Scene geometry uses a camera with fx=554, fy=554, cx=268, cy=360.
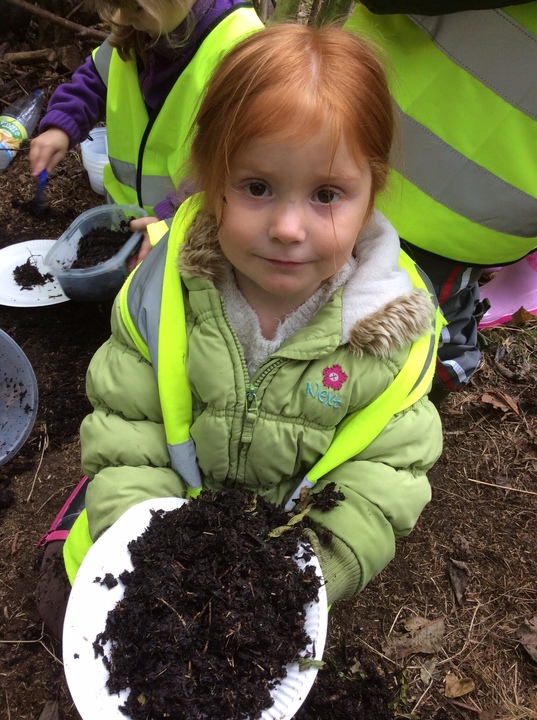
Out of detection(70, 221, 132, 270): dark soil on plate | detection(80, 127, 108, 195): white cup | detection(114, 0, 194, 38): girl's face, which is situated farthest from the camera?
detection(80, 127, 108, 195): white cup

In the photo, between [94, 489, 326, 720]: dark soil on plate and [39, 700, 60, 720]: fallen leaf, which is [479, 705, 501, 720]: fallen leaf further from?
[39, 700, 60, 720]: fallen leaf

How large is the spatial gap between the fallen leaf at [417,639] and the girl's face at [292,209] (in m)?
1.51

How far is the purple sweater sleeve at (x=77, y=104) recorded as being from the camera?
8.19 ft

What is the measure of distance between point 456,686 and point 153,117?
2.46 metres

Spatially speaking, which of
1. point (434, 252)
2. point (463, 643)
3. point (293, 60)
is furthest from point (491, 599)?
point (293, 60)

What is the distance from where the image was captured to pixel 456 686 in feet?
6.64

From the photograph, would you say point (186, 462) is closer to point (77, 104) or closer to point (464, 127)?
point (464, 127)

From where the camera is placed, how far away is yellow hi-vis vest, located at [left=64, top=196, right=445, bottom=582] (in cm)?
146

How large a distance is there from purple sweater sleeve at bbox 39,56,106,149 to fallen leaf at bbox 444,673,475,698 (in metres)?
2.74

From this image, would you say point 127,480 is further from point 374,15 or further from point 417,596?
point 374,15

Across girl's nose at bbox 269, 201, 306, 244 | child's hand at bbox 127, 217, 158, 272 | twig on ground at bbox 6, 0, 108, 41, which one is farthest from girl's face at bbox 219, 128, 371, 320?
twig on ground at bbox 6, 0, 108, 41

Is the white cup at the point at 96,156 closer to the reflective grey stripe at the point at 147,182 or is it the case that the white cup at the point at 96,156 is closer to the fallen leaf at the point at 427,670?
the reflective grey stripe at the point at 147,182

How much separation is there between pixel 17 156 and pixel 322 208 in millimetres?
3143

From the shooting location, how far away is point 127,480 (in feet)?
5.05
